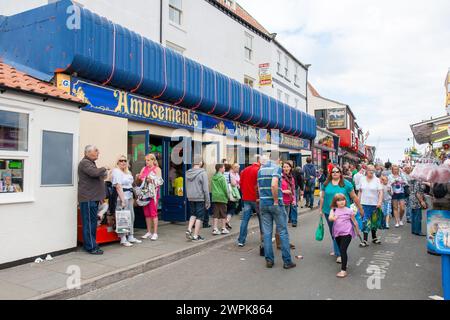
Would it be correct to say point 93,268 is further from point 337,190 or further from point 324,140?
point 324,140

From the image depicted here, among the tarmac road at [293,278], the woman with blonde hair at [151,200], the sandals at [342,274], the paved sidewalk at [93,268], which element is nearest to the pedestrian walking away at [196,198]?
the paved sidewalk at [93,268]

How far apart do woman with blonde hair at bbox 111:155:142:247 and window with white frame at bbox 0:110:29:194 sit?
165cm

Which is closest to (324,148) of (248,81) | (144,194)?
(248,81)

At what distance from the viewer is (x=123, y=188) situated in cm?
712

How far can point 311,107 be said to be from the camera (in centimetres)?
3497

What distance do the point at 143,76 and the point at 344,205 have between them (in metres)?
5.85

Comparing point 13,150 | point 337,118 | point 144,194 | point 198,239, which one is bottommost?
point 198,239

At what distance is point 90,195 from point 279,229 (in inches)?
139

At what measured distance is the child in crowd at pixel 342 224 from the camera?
5523 mm

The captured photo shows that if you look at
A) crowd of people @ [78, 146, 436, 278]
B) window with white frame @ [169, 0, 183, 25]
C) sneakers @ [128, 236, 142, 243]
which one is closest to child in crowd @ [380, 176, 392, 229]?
crowd of people @ [78, 146, 436, 278]

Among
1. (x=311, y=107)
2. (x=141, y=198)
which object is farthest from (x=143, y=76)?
(x=311, y=107)

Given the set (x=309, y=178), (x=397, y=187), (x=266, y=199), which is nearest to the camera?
(x=266, y=199)

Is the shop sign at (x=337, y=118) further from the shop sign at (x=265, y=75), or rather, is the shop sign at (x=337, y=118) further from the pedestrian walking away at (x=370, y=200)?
the pedestrian walking away at (x=370, y=200)
